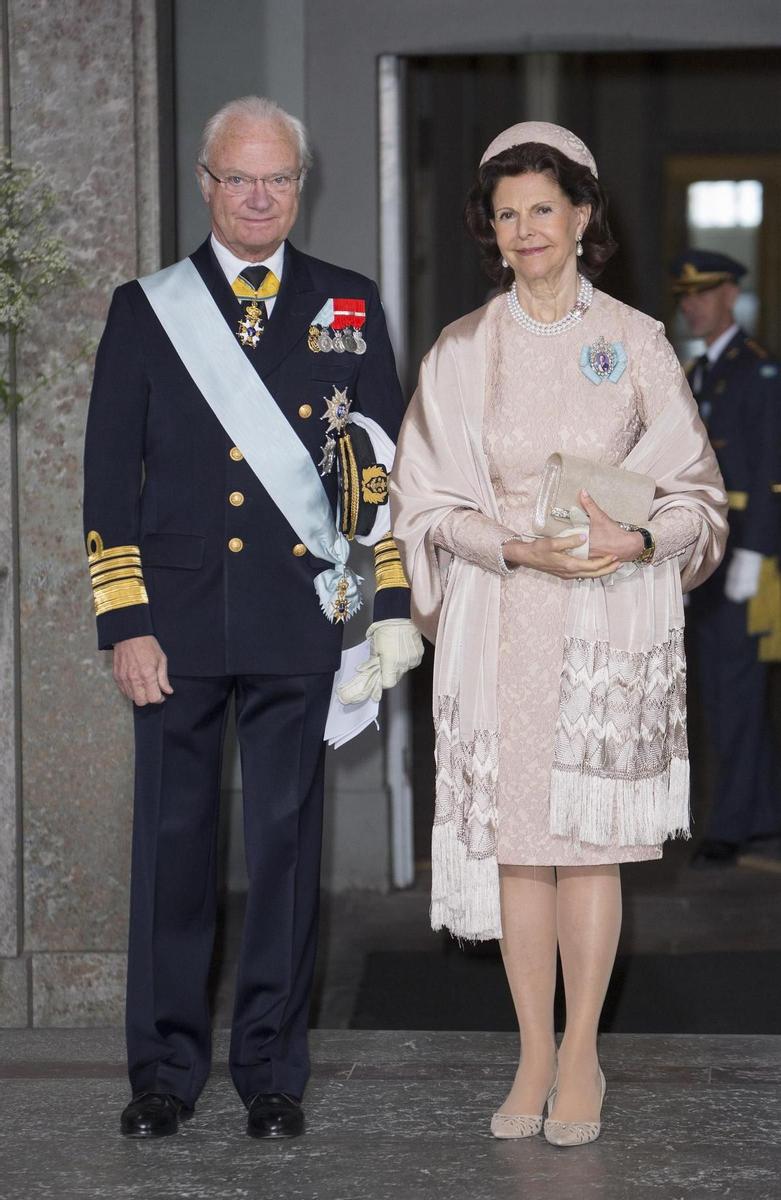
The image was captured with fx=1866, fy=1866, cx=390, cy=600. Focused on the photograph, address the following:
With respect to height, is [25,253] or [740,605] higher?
[25,253]

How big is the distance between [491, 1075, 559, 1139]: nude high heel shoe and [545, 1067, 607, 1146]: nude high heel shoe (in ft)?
0.15

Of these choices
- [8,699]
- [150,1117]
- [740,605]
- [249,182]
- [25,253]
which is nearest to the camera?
[249,182]

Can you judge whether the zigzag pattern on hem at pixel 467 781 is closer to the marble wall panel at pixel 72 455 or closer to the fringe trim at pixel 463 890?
the fringe trim at pixel 463 890

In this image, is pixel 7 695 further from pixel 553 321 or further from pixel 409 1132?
pixel 553 321

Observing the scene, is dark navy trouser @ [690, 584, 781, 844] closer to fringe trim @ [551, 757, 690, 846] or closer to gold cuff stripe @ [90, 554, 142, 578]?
fringe trim @ [551, 757, 690, 846]

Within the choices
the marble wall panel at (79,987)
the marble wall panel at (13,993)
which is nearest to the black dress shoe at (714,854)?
the marble wall panel at (79,987)

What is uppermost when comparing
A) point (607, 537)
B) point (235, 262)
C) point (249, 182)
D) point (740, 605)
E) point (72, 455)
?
point (249, 182)

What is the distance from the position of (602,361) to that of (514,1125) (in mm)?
1427

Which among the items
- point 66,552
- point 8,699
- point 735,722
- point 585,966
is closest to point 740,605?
point 735,722

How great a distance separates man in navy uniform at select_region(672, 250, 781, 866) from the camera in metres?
5.89

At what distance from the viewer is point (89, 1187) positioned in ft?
10.7

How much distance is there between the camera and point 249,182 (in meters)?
3.41

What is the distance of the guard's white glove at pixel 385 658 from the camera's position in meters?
3.50

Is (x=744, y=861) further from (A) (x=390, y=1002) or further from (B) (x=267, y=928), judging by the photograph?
(B) (x=267, y=928)
